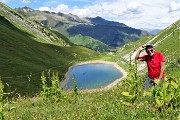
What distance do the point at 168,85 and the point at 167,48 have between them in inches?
4162

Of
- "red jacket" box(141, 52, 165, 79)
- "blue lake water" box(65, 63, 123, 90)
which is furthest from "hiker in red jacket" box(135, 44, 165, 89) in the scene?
"blue lake water" box(65, 63, 123, 90)

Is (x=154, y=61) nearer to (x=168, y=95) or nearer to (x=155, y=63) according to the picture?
(x=155, y=63)

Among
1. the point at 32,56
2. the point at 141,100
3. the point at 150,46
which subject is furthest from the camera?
the point at 32,56

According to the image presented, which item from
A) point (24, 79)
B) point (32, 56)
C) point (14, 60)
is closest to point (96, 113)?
point (24, 79)

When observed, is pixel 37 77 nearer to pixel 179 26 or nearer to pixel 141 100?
pixel 179 26

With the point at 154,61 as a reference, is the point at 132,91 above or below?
below

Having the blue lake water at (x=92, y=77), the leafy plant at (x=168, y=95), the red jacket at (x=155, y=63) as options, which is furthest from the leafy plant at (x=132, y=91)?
the blue lake water at (x=92, y=77)

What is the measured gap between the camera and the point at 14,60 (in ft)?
355

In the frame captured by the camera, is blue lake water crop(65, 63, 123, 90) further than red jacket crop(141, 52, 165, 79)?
Yes

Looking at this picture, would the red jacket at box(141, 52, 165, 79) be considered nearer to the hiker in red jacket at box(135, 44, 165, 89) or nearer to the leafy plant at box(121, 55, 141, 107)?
the hiker in red jacket at box(135, 44, 165, 89)

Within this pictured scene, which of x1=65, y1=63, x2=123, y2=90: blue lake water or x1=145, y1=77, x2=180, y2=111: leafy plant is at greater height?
x1=145, y1=77, x2=180, y2=111: leafy plant

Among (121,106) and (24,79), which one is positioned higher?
(121,106)

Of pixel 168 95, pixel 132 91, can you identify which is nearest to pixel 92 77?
pixel 132 91

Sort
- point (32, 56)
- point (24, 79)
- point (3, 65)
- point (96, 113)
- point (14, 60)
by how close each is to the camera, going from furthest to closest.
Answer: point (32, 56)
point (14, 60)
point (3, 65)
point (24, 79)
point (96, 113)
